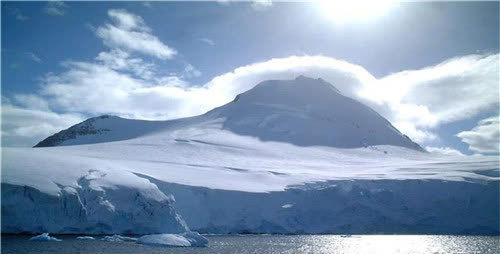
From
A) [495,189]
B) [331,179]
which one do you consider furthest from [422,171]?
[331,179]

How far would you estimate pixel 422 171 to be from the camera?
184 ft

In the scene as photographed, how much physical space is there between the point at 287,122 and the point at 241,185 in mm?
41965

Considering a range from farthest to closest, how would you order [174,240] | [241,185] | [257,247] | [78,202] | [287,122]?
1. [287,122]
2. [241,185]
3. [78,202]
4. [257,247]
5. [174,240]

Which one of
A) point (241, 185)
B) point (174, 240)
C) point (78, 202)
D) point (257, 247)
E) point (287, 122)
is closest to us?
point (174, 240)

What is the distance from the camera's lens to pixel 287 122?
8794 centimetres

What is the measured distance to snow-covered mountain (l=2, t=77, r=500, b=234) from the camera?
33594mm

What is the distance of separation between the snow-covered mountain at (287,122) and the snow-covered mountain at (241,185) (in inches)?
21.3

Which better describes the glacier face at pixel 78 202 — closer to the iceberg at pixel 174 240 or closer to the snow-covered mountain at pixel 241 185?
the snow-covered mountain at pixel 241 185

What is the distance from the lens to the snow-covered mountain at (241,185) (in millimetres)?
33594

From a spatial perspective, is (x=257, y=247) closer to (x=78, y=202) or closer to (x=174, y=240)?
(x=174, y=240)

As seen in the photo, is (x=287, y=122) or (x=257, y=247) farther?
(x=287, y=122)

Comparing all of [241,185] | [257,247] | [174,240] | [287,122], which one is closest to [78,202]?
[174,240]

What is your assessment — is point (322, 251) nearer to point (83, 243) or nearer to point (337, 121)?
point (83, 243)

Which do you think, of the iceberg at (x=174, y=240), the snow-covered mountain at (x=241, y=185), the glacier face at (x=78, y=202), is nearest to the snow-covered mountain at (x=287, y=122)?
the snow-covered mountain at (x=241, y=185)
